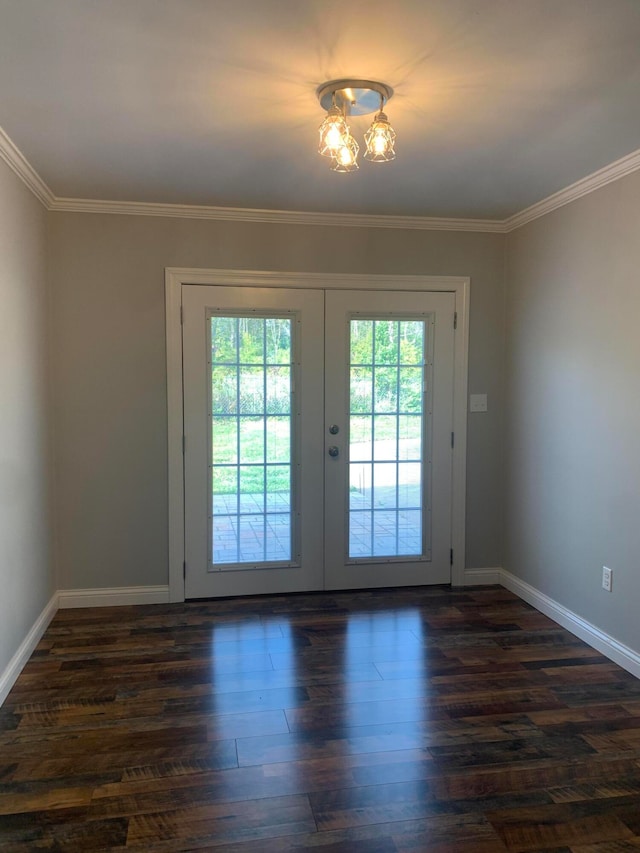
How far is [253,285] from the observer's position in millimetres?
3727

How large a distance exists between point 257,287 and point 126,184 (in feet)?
3.02

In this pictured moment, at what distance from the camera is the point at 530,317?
3.74 m

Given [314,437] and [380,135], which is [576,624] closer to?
[314,437]

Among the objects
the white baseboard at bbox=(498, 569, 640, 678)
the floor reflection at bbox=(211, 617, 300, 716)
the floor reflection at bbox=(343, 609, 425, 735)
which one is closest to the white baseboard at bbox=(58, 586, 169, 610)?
the floor reflection at bbox=(211, 617, 300, 716)

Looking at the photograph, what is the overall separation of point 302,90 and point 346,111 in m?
0.18

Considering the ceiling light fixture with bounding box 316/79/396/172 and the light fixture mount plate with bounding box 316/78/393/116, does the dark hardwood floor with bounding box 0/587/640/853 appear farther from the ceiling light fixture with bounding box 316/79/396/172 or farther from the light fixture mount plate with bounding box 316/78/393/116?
the light fixture mount plate with bounding box 316/78/393/116

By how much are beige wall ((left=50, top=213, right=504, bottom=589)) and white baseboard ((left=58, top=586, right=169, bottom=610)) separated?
5cm

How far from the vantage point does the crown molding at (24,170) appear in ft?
8.62

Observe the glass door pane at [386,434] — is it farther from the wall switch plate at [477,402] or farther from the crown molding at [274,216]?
the crown molding at [274,216]

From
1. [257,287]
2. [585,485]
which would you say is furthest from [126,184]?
[585,485]

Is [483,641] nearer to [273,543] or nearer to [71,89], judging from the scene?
[273,543]

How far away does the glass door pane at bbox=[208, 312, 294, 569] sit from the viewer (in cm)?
373

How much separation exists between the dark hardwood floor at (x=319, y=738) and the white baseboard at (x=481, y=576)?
58 centimetres

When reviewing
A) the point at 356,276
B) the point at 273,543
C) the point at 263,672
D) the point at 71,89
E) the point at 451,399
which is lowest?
the point at 263,672
